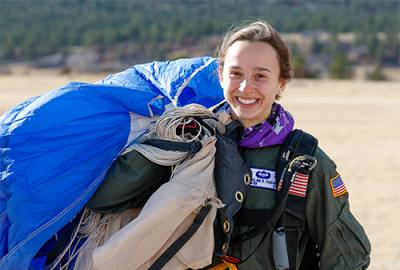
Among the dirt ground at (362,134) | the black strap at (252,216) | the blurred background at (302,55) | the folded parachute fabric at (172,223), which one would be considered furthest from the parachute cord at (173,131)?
the dirt ground at (362,134)

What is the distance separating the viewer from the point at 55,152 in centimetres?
216

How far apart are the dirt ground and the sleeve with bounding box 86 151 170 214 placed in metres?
4.10

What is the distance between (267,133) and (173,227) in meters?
0.41

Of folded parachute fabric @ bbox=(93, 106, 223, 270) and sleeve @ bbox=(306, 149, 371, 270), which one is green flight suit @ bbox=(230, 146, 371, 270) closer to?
sleeve @ bbox=(306, 149, 371, 270)

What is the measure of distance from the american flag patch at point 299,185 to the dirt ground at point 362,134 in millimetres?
3963

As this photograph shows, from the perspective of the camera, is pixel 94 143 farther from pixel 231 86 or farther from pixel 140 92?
pixel 231 86

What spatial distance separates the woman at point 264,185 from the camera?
7.23 ft

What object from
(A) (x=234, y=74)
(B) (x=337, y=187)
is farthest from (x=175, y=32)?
(B) (x=337, y=187)

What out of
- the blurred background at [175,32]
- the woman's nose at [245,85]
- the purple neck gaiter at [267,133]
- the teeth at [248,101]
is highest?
the woman's nose at [245,85]

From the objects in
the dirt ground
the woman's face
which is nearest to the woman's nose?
the woman's face

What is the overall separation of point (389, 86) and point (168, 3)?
5215cm

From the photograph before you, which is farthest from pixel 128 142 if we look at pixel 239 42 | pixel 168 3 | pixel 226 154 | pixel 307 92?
pixel 168 3

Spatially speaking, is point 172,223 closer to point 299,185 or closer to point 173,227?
point 173,227

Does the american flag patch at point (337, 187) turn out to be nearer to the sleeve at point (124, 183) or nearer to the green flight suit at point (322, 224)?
the green flight suit at point (322, 224)
